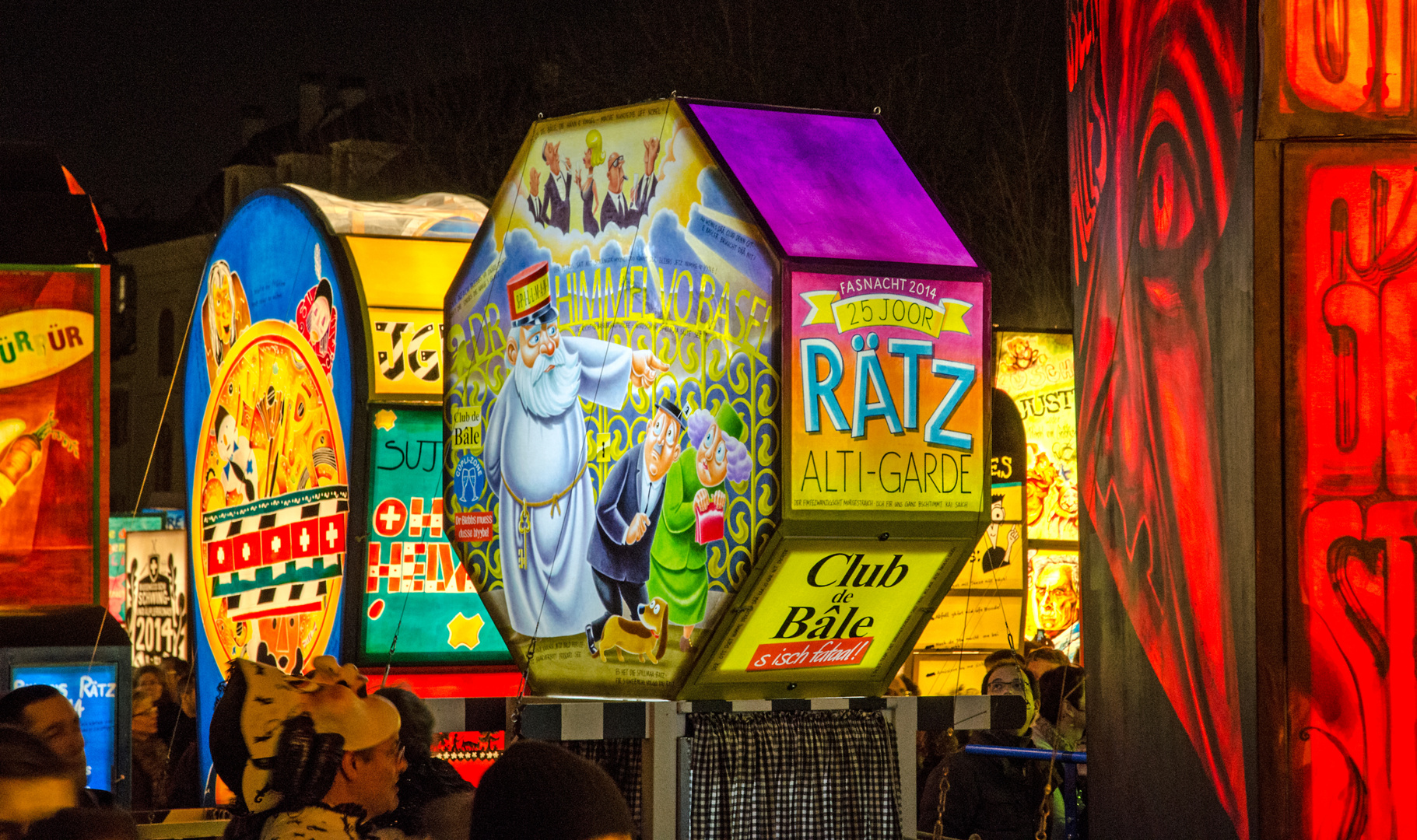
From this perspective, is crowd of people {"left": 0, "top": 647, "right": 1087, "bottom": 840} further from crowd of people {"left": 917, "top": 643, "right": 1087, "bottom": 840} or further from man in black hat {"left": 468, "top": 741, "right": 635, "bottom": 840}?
crowd of people {"left": 917, "top": 643, "right": 1087, "bottom": 840}

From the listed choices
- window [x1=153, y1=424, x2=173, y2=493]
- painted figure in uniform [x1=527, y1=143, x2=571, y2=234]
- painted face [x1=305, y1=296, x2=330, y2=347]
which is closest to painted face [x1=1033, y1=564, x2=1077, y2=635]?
painted face [x1=305, y1=296, x2=330, y2=347]

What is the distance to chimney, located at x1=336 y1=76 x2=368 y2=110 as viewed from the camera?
→ 127ft

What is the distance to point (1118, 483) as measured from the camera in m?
4.77

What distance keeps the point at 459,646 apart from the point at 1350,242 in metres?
5.90

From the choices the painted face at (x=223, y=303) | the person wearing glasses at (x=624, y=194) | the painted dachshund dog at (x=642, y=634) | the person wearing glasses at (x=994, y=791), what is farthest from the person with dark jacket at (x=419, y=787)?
the painted face at (x=223, y=303)

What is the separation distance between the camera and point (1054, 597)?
46.4ft

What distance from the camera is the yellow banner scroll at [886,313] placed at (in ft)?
17.4

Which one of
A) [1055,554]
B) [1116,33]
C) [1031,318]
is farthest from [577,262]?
[1031,318]

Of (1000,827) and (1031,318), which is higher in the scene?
(1031,318)

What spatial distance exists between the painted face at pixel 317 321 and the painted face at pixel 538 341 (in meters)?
2.94

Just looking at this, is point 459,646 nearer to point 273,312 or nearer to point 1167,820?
point 273,312

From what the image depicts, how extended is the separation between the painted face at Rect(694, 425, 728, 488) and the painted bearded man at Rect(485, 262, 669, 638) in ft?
1.29

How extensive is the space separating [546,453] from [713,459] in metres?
1.01

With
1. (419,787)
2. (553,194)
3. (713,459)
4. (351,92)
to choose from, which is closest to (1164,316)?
(713,459)
